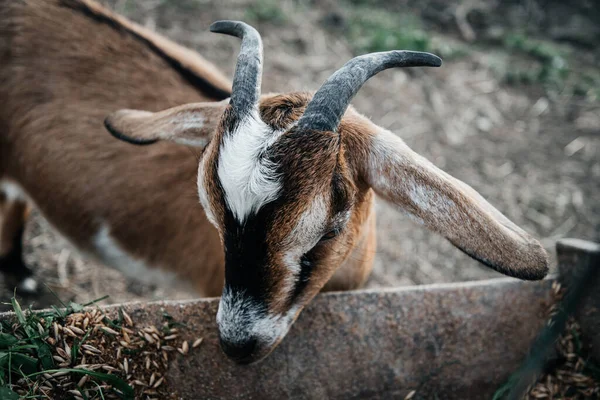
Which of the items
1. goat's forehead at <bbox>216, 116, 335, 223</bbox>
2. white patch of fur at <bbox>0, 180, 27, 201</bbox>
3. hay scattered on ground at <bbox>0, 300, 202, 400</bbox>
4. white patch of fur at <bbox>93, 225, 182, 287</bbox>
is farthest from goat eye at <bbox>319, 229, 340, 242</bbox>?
→ white patch of fur at <bbox>0, 180, 27, 201</bbox>

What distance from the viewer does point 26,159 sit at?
3.24 m

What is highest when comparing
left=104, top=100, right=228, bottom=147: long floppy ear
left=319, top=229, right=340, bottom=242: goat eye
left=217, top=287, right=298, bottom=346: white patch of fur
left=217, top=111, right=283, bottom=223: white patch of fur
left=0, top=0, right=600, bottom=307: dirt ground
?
left=217, top=111, right=283, bottom=223: white patch of fur

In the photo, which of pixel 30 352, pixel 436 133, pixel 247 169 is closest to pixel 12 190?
pixel 30 352

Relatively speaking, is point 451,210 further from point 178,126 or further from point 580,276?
point 178,126

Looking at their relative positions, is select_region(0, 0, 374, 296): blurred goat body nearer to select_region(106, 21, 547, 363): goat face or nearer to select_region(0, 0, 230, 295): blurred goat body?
select_region(0, 0, 230, 295): blurred goat body

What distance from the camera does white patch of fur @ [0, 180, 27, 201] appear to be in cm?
344

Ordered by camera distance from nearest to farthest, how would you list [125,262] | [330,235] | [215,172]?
[215,172]
[330,235]
[125,262]

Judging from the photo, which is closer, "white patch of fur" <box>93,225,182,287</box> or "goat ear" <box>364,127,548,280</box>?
"goat ear" <box>364,127,548,280</box>

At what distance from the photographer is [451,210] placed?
5.97ft

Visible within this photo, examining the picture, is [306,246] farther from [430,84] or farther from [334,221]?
[430,84]

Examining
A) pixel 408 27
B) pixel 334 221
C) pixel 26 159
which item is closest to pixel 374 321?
pixel 334 221

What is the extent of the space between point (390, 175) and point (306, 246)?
410mm

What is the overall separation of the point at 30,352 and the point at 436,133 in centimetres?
447

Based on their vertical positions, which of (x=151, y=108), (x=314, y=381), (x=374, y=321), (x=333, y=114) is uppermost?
(x=333, y=114)
